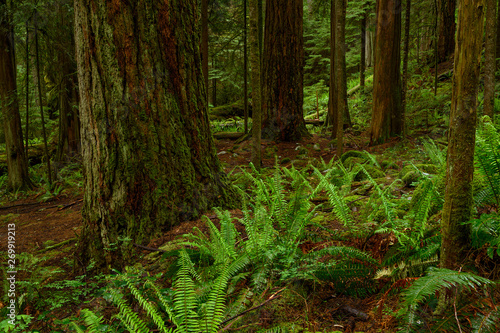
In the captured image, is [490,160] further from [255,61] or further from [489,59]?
[489,59]

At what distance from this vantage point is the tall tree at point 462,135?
57.0 inches

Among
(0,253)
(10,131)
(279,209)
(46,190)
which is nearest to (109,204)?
(279,209)

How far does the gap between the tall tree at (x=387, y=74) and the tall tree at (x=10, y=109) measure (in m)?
8.69

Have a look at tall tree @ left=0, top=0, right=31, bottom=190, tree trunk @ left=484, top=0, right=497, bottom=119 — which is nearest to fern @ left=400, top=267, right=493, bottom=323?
tree trunk @ left=484, top=0, right=497, bottom=119

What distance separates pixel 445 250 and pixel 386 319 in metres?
0.49

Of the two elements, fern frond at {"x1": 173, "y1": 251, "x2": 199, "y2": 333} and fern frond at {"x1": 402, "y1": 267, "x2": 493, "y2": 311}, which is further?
fern frond at {"x1": 173, "y1": 251, "x2": 199, "y2": 333}

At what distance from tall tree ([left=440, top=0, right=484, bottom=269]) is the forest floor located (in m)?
0.54

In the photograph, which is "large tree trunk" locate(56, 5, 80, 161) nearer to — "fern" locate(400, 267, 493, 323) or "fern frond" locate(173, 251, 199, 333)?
"fern frond" locate(173, 251, 199, 333)

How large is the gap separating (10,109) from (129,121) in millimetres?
6827

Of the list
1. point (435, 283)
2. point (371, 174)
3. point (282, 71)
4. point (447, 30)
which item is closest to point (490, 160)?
point (435, 283)

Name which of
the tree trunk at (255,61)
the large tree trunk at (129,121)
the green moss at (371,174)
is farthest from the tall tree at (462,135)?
the tree trunk at (255,61)

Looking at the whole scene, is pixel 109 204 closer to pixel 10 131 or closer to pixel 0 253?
pixel 0 253

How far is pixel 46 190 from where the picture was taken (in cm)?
824

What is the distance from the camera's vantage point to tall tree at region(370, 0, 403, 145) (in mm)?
7246
